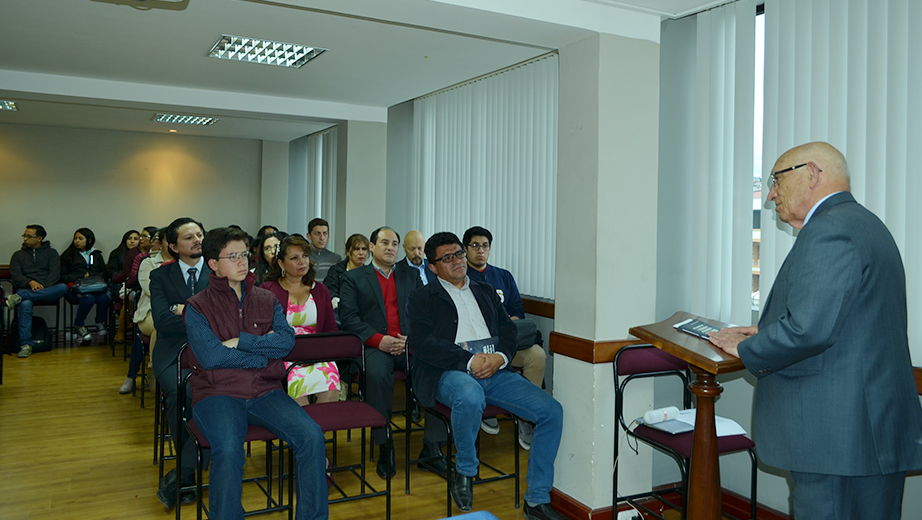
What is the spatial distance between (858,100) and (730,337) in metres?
1.42

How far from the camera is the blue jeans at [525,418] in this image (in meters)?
3.40

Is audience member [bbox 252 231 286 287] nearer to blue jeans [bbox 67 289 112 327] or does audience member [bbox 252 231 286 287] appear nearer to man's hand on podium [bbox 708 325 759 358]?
man's hand on podium [bbox 708 325 759 358]

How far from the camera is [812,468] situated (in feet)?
6.86

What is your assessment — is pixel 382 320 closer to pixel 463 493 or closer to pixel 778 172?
pixel 463 493

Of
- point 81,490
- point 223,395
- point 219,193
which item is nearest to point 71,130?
point 219,193

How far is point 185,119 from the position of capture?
28.2ft

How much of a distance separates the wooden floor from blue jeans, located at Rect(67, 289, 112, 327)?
2.20 metres

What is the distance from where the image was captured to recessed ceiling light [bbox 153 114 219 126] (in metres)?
8.35

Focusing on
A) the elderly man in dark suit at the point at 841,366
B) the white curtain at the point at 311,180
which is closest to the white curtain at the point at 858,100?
the elderly man in dark suit at the point at 841,366

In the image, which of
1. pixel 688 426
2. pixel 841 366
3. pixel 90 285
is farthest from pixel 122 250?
pixel 841 366

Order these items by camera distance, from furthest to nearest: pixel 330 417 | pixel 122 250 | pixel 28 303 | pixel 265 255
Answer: pixel 122 250
pixel 28 303
pixel 265 255
pixel 330 417

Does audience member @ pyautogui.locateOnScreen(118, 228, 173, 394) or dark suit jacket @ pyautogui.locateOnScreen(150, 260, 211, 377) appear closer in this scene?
dark suit jacket @ pyautogui.locateOnScreen(150, 260, 211, 377)

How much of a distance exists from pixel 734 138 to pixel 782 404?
176 centimetres

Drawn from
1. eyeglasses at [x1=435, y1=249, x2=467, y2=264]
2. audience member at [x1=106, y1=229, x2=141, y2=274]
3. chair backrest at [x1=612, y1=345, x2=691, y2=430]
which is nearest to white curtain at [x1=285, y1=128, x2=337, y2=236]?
audience member at [x1=106, y1=229, x2=141, y2=274]
